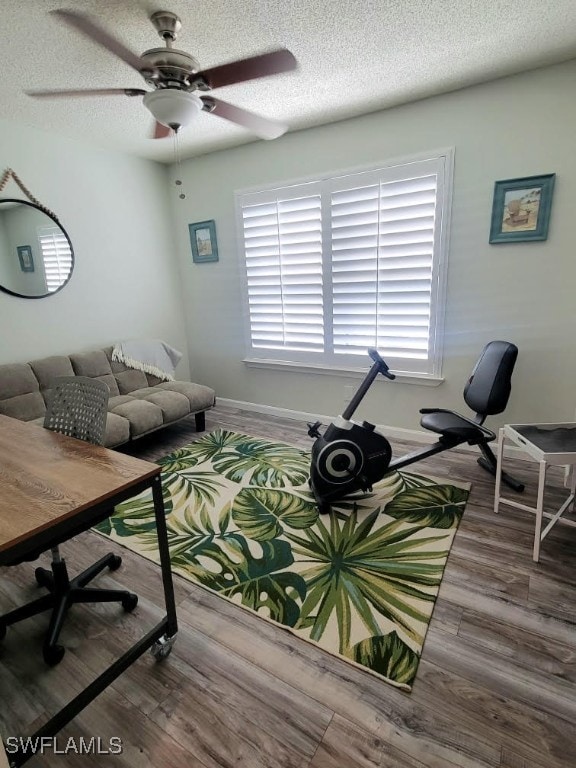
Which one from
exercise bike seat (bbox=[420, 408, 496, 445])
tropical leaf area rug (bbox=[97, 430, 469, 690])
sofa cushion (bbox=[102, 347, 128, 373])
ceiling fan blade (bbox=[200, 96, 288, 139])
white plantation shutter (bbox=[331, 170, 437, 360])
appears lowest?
tropical leaf area rug (bbox=[97, 430, 469, 690])

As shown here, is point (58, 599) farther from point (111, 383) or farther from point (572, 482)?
point (572, 482)

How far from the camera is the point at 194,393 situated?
3637 mm

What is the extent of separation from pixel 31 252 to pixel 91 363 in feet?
3.39

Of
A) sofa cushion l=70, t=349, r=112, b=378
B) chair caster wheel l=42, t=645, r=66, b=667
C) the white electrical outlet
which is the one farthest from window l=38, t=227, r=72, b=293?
chair caster wheel l=42, t=645, r=66, b=667

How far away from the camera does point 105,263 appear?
370 centimetres

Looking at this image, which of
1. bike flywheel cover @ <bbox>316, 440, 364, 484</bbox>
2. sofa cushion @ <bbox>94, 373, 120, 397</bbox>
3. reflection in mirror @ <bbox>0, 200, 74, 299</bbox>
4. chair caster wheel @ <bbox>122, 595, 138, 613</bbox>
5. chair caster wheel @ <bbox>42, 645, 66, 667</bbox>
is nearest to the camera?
chair caster wheel @ <bbox>42, 645, 66, 667</bbox>

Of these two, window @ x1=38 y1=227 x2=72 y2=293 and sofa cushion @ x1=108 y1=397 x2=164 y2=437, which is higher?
window @ x1=38 y1=227 x2=72 y2=293

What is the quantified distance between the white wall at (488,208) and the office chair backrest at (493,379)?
37 centimetres

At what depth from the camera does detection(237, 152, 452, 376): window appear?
9.58 ft

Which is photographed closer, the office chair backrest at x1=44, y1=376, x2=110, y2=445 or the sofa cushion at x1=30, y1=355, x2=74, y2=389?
the office chair backrest at x1=44, y1=376, x2=110, y2=445

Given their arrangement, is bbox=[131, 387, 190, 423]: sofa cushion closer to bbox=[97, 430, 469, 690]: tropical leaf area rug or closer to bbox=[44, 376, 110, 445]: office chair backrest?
bbox=[97, 430, 469, 690]: tropical leaf area rug

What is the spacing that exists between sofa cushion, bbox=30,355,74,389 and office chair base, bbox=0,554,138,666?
1.78 meters

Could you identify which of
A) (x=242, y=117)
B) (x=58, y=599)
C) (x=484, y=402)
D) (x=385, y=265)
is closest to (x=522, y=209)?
(x=385, y=265)
